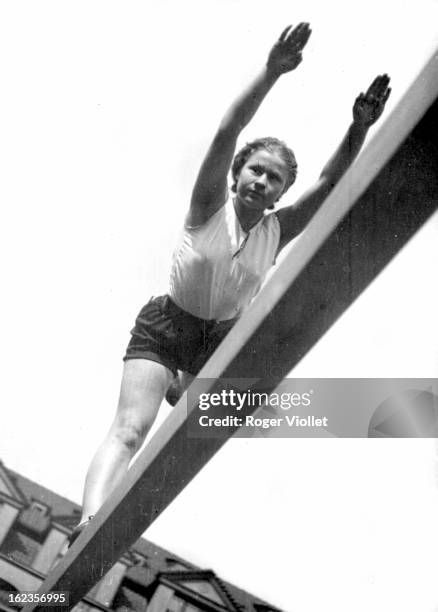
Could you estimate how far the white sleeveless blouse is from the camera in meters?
1.87

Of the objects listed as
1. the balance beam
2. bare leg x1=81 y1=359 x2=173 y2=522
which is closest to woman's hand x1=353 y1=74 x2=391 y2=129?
the balance beam

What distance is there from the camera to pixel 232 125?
1568 mm

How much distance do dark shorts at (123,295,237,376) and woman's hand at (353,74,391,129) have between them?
72cm

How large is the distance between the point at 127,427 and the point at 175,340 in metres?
0.31

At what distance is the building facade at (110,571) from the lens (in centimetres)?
1753

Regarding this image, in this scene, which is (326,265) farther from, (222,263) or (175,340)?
(175,340)

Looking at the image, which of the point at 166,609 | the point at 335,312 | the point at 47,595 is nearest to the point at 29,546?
the point at 166,609

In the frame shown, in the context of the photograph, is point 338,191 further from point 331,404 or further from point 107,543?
point 107,543

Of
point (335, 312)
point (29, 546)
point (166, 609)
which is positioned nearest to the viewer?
point (335, 312)

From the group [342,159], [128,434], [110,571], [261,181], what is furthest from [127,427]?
[110,571]

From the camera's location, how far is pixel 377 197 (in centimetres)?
97

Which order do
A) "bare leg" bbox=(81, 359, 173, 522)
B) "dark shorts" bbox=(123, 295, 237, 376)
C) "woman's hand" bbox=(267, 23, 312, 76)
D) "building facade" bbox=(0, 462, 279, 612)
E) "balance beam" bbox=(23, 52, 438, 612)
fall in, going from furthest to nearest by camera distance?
"building facade" bbox=(0, 462, 279, 612)
"dark shorts" bbox=(123, 295, 237, 376)
"bare leg" bbox=(81, 359, 173, 522)
"woman's hand" bbox=(267, 23, 312, 76)
"balance beam" bbox=(23, 52, 438, 612)

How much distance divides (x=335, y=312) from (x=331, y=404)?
30.2 inches

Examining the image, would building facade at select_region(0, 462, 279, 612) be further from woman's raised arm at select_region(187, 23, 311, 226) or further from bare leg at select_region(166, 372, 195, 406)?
woman's raised arm at select_region(187, 23, 311, 226)
